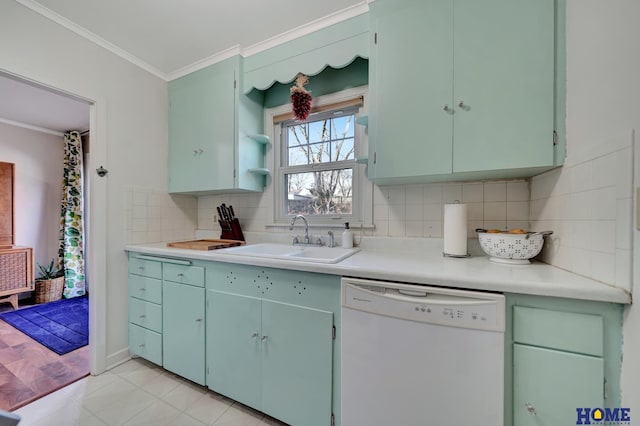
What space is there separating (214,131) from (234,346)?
1553mm

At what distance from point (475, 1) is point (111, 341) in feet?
10.1

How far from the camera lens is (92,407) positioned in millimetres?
1418

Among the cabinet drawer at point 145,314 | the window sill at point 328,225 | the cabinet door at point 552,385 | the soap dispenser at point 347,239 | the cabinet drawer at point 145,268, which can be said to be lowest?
the cabinet drawer at point 145,314

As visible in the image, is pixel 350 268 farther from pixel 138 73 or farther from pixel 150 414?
pixel 138 73

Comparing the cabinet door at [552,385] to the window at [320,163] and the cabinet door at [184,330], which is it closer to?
the window at [320,163]

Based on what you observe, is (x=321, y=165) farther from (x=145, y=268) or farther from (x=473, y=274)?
(x=145, y=268)

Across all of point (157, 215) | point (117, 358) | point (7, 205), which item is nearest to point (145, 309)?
point (117, 358)

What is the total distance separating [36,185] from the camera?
329cm

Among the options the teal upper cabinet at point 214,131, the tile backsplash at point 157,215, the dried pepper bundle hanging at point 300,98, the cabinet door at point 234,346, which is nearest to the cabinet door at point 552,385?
the cabinet door at point 234,346

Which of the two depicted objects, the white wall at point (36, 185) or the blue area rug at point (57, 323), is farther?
the white wall at point (36, 185)

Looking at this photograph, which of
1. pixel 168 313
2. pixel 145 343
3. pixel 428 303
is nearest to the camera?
pixel 428 303

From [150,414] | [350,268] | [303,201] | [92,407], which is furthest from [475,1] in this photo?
[92,407]

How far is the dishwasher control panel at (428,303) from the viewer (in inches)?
33.5

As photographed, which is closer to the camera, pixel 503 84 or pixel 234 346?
pixel 503 84
